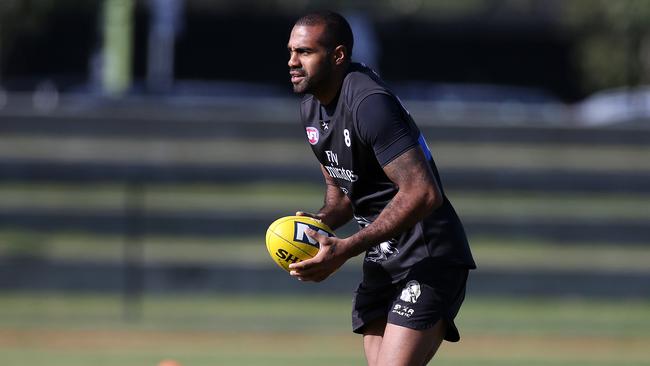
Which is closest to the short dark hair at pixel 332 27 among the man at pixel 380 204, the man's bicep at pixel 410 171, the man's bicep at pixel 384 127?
the man at pixel 380 204

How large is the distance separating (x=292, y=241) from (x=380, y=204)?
51 cm

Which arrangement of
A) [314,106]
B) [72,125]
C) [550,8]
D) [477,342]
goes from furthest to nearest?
[550,8] → [72,125] → [477,342] → [314,106]

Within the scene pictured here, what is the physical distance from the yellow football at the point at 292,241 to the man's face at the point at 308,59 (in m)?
0.69

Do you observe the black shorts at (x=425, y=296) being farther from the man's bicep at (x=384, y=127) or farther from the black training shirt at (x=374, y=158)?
the man's bicep at (x=384, y=127)

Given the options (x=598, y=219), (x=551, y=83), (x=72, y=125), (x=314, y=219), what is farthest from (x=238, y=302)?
(x=551, y=83)

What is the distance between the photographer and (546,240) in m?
17.0

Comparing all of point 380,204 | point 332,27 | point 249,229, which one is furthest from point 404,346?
point 249,229

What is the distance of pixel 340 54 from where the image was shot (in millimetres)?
5914

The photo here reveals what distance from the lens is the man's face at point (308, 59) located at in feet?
19.1

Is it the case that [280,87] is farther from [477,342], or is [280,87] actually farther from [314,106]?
[314,106]

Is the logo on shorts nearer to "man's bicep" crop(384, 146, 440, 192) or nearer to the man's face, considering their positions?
"man's bicep" crop(384, 146, 440, 192)

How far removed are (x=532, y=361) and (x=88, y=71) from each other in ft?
81.0

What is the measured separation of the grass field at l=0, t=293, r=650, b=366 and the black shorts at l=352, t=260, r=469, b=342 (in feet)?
18.5

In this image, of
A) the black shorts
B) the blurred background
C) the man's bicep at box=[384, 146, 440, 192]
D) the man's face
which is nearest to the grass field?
the blurred background
